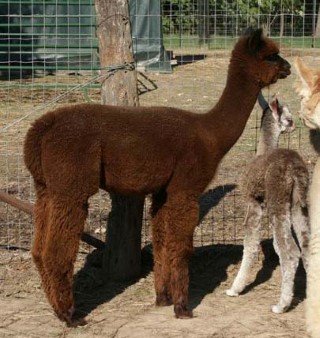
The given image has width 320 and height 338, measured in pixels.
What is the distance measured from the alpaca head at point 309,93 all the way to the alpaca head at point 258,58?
148 centimetres

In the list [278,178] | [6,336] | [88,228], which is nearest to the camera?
[6,336]

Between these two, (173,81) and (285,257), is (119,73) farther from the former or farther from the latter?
(173,81)

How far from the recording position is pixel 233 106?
227 inches

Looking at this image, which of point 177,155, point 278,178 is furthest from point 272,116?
point 177,155

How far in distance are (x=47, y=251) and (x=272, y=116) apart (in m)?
2.03

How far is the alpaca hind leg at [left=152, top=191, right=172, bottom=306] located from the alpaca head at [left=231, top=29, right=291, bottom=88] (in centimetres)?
113

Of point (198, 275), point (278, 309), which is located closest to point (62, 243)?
point (278, 309)

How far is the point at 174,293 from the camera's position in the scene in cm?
579

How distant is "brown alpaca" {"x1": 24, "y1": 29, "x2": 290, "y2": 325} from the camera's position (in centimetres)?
533

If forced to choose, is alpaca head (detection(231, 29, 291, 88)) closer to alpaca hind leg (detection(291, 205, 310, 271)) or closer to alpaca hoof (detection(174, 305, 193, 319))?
alpaca hind leg (detection(291, 205, 310, 271))

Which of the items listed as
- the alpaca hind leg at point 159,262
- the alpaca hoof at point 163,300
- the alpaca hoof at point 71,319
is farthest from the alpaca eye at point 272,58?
the alpaca hoof at point 71,319

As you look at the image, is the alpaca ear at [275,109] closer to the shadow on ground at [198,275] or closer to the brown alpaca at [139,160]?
the brown alpaca at [139,160]

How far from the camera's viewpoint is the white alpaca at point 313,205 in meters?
3.82

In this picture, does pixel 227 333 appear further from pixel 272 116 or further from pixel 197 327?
pixel 272 116
